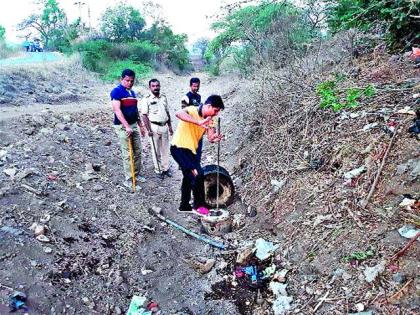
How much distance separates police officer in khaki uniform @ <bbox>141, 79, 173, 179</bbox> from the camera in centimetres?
577

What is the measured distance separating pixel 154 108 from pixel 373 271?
3.96 metres

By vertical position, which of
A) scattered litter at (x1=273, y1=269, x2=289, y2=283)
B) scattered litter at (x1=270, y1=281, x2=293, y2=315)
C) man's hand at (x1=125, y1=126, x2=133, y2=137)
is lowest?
scattered litter at (x1=270, y1=281, x2=293, y2=315)

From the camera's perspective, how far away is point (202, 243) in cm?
426

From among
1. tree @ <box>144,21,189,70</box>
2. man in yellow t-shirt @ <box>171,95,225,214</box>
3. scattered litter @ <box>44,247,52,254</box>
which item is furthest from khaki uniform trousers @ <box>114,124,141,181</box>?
tree @ <box>144,21,189,70</box>

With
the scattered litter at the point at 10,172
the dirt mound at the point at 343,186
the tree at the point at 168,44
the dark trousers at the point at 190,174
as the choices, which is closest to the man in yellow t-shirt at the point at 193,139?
the dark trousers at the point at 190,174

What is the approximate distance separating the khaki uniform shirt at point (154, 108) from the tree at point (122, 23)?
69.8ft

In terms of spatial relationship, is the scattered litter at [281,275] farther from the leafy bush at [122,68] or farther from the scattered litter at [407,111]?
the leafy bush at [122,68]

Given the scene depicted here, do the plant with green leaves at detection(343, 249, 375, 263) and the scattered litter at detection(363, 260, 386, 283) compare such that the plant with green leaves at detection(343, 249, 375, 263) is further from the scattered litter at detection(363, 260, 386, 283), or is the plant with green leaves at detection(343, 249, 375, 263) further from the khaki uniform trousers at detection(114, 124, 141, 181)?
the khaki uniform trousers at detection(114, 124, 141, 181)

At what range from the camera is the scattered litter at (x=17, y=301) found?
273 cm

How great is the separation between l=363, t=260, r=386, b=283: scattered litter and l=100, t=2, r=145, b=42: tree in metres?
25.1

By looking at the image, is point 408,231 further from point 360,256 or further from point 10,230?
point 10,230

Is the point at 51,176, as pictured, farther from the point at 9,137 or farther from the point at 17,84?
the point at 17,84

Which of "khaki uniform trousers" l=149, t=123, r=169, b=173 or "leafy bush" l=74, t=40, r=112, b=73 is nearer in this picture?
"khaki uniform trousers" l=149, t=123, r=169, b=173

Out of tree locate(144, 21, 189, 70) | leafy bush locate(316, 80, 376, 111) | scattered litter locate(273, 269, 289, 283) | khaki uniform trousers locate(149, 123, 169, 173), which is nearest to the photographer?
scattered litter locate(273, 269, 289, 283)
